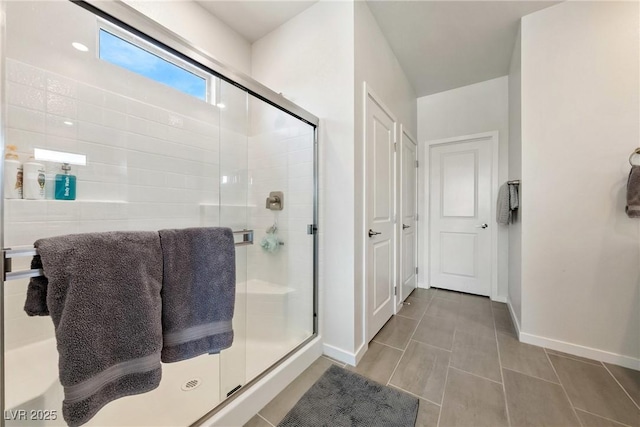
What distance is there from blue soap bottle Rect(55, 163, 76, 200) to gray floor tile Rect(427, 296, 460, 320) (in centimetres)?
311

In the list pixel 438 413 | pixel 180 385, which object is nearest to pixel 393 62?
pixel 438 413

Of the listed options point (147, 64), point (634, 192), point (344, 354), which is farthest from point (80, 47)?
point (634, 192)

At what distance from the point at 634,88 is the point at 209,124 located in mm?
3180

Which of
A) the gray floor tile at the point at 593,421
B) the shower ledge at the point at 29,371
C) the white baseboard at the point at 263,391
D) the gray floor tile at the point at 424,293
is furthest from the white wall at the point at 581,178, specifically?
the shower ledge at the point at 29,371

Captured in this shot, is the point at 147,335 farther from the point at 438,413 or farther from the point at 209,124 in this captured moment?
the point at 209,124

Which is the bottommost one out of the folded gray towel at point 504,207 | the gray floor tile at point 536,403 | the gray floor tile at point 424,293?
the gray floor tile at point 424,293

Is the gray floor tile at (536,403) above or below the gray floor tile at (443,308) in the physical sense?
above

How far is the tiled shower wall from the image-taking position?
3.97ft

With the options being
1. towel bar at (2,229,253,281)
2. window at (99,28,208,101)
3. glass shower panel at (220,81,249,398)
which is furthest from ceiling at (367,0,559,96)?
towel bar at (2,229,253,281)

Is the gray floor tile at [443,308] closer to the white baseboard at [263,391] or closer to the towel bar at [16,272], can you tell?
the white baseboard at [263,391]

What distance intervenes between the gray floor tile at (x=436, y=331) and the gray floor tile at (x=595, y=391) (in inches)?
26.1

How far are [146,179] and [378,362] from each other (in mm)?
2191

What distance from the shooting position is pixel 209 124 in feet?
6.74

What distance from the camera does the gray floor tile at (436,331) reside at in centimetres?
194
